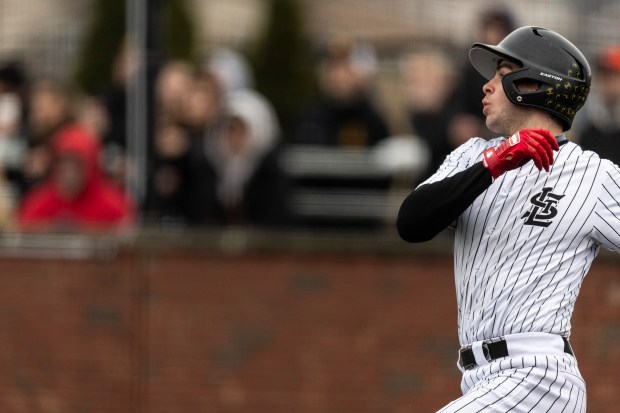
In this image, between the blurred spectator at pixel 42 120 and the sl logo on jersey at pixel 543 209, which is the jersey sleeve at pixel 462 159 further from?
the blurred spectator at pixel 42 120

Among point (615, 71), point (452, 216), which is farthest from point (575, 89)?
point (615, 71)

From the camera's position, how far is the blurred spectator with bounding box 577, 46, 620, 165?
9406 mm

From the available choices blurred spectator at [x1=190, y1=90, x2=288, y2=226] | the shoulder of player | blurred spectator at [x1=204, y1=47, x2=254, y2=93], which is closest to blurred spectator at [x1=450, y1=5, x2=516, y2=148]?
blurred spectator at [x1=190, y1=90, x2=288, y2=226]

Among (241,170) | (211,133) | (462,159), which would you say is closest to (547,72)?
(462,159)

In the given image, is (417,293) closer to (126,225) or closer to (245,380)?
(245,380)

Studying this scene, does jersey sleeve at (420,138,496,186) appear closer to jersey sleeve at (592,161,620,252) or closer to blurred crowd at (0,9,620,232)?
jersey sleeve at (592,161,620,252)

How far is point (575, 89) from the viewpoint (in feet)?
16.7

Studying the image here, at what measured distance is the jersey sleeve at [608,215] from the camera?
5020 millimetres

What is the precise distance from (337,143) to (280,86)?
0.67 m

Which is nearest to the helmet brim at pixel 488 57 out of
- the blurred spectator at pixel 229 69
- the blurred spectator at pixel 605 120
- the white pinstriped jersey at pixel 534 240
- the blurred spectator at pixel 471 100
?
the white pinstriped jersey at pixel 534 240

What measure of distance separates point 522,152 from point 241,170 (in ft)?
17.3

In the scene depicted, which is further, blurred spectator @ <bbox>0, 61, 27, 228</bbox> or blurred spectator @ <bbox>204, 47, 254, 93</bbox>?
blurred spectator @ <bbox>0, 61, 27, 228</bbox>

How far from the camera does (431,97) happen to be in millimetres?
9758

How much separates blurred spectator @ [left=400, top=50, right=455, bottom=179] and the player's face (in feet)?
14.4
